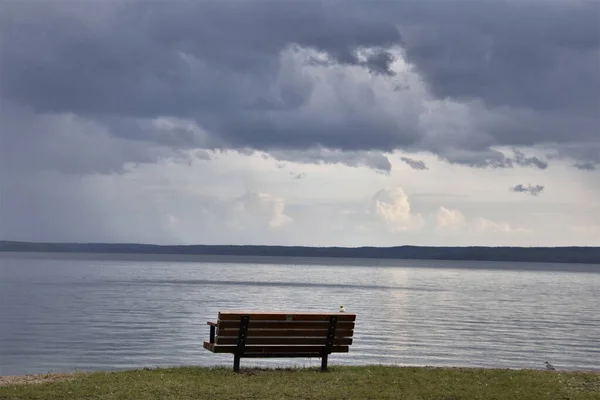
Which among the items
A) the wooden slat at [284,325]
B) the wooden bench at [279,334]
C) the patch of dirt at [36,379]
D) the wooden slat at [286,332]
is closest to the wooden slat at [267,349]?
the wooden bench at [279,334]

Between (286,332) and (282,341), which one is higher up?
(286,332)

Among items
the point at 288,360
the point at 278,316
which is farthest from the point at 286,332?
the point at 288,360

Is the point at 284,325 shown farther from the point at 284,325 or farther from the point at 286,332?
the point at 286,332

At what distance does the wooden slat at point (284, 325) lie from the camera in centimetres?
1761

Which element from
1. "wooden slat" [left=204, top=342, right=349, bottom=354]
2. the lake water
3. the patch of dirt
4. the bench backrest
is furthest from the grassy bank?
the lake water

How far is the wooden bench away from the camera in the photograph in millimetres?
17641

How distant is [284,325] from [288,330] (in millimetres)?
154

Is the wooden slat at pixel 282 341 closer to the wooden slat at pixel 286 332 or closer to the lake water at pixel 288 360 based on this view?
Answer: the wooden slat at pixel 286 332

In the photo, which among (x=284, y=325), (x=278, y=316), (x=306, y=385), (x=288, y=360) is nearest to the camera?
(x=306, y=385)

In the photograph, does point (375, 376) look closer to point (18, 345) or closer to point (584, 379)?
point (584, 379)

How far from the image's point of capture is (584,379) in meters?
18.1

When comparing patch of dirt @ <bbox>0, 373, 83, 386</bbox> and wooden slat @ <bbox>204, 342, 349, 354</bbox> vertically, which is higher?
wooden slat @ <bbox>204, 342, 349, 354</bbox>

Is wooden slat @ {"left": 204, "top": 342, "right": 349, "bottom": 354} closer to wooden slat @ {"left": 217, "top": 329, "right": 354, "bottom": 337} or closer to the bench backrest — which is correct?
the bench backrest

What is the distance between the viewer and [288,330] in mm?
18047
